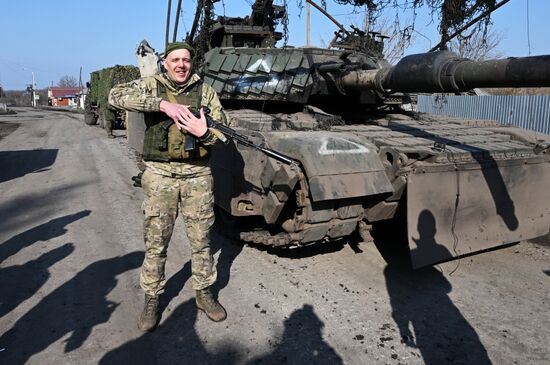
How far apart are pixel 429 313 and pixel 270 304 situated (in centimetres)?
126

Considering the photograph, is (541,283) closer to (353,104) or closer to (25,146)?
(353,104)

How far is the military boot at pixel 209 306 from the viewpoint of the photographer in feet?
11.8

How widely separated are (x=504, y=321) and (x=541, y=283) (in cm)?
101

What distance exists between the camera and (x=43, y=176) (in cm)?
917

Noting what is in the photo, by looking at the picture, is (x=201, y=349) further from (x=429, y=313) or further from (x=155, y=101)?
(x=429, y=313)

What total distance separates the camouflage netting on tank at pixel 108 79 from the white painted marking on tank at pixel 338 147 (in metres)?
14.5

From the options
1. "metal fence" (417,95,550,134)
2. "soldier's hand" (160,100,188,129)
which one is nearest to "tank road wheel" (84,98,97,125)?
"metal fence" (417,95,550,134)

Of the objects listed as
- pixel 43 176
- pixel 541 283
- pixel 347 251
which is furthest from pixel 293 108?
pixel 43 176

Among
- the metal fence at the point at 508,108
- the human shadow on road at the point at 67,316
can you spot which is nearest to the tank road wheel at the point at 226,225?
the human shadow on road at the point at 67,316

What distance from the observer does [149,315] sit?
11.4ft

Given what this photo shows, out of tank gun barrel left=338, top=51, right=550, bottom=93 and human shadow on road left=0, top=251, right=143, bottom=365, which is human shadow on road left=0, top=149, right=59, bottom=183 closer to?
human shadow on road left=0, top=251, right=143, bottom=365

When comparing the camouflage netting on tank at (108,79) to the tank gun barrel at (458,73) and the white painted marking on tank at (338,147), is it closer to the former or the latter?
the white painted marking on tank at (338,147)

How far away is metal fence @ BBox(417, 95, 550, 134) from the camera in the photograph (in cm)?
1320

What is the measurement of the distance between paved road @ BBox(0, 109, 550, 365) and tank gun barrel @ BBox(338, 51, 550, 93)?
1.76 meters
